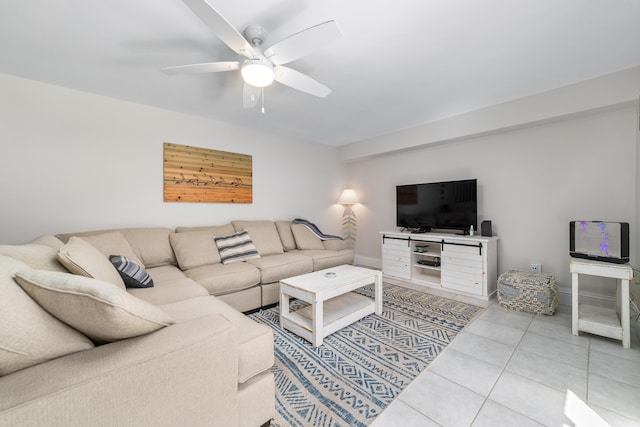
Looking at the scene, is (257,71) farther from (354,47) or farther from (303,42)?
(354,47)

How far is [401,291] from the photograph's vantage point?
3.23 meters

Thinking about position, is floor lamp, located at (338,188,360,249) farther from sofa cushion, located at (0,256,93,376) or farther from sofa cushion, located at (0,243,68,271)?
sofa cushion, located at (0,256,93,376)

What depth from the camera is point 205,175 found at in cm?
330

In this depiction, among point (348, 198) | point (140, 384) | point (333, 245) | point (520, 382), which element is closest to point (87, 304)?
point (140, 384)

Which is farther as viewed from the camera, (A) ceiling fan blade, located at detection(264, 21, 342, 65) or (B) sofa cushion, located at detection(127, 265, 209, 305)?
(B) sofa cushion, located at detection(127, 265, 209, 305)

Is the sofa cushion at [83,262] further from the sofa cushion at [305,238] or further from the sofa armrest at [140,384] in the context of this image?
the sofa cushion at [305,238]

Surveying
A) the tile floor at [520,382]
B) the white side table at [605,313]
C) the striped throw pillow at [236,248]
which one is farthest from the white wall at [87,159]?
the white side table at [605,313]

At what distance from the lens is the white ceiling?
1527mm

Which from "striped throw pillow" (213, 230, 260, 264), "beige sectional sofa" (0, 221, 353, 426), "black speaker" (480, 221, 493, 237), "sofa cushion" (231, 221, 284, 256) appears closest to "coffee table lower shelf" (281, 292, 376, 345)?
A: "beige sectional sofa" (0, 221, 353, 426)

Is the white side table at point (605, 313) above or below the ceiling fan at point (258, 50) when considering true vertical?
below

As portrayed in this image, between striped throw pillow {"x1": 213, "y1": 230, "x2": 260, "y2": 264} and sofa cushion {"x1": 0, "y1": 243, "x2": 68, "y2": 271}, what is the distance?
5.12 feet

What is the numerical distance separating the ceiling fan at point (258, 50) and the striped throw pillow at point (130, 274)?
1.43 metres

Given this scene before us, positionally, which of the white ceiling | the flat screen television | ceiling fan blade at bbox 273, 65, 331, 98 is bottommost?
the flat screen television

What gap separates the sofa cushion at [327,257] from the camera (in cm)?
321
